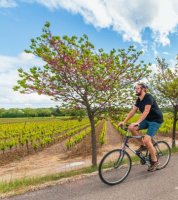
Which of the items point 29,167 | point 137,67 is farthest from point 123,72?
point 29,167

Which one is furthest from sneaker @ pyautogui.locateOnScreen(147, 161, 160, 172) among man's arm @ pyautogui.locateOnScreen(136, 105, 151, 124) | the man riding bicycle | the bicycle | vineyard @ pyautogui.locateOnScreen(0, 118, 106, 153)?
vineyard @ pyautogui.locateOnScreen(0, 118, 106, 153)

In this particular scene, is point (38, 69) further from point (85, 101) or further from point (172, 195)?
Answer: point (172, 195)

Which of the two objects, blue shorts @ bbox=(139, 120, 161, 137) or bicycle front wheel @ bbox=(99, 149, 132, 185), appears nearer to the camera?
bicycle front wheel @ bbox=(99, 149, 132, 185)

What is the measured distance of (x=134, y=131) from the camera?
5.89m

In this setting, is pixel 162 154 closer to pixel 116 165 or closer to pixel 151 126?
pixel 151 126

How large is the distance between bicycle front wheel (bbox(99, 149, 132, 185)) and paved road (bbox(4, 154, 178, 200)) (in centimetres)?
14

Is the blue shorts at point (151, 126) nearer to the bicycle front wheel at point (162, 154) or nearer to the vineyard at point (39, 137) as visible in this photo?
the bicycle front wheel at point (162, 154)

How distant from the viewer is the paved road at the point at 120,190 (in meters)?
4.50

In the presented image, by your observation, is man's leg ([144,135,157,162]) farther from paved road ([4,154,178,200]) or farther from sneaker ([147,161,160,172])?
paved road ([4,154,178,200])

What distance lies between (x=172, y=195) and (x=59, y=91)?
440 centimetres

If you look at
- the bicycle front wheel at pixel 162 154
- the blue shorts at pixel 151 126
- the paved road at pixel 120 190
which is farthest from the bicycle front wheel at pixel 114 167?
the bicycle front wheel at pixel 162 154

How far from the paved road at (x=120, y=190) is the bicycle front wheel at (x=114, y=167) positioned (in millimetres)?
141

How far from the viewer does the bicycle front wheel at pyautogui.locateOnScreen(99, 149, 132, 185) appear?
530cm

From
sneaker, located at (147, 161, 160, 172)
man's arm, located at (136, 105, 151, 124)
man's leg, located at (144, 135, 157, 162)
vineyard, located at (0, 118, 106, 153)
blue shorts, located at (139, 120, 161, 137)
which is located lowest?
vineyard, located at (0, 118, 106, 153)
